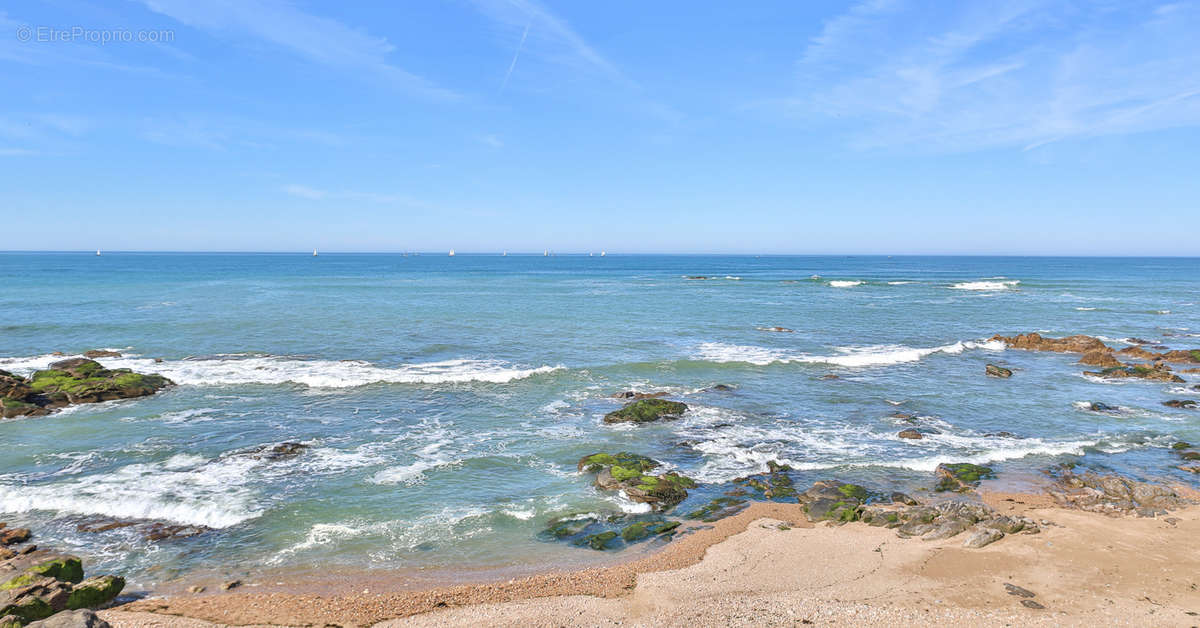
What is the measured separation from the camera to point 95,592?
1044 cm

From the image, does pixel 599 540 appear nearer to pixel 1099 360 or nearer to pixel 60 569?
pixel 60 569

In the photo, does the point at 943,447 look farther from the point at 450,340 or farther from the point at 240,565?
the point at 450,340

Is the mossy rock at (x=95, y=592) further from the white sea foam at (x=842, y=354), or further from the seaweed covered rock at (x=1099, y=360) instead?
the seaweed covered rock at (x=1099, y=360)

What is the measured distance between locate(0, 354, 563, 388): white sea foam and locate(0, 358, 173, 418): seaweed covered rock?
5.88 feet

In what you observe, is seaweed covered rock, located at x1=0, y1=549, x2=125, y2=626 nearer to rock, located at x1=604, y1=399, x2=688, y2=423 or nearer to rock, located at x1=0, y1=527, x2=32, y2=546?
rock, located at x1=0, y1=527, x2=32, y2=546

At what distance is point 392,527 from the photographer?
13.9 m

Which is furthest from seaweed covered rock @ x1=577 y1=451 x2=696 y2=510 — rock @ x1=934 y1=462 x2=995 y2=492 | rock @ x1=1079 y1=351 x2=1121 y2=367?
rock @ x1=1079 y1=351 x2=1121 y2=367

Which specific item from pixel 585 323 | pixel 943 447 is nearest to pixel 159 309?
pixel 585 323

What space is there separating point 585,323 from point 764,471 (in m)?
29.7

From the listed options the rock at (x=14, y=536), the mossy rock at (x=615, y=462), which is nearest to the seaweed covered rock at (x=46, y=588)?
the rock at (x=14, y=536)

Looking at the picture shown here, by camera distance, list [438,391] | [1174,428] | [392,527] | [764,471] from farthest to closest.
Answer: [438,391] < [1174,428] < [764,471] < [392,527]

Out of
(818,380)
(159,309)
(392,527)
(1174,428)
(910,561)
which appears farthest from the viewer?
(159,309)

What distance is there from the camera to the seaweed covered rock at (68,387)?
22.3 m

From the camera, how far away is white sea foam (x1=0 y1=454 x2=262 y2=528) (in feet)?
47.2
